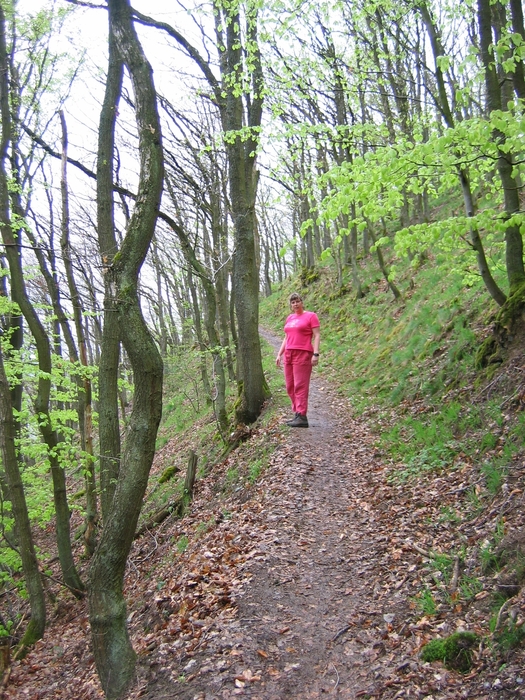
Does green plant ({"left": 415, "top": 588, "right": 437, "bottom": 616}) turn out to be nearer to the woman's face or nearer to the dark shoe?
the dark shoe

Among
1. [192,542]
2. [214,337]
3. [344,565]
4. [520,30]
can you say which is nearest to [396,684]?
Answer: [344,565]

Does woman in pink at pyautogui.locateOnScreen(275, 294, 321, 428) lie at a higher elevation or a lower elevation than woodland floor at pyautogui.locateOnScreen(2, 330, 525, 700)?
higher

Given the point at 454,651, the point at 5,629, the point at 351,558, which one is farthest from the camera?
the point at 5,629

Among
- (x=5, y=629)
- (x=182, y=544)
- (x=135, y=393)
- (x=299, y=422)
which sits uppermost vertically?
(x=135, y=393)

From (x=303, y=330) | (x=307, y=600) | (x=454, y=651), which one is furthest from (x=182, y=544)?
(x=454, y=651)

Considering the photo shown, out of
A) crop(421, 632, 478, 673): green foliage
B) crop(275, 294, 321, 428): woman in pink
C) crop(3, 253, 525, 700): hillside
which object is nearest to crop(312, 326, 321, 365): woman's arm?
crop(275, 294, 321, 428): woman in pink

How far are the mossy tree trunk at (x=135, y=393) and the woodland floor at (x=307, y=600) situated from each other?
0.39 m

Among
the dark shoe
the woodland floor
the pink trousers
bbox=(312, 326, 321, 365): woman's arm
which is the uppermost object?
bbox=(312, 326, 321, 365): woman's arm

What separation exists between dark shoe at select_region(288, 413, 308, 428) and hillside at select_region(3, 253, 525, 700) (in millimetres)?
264

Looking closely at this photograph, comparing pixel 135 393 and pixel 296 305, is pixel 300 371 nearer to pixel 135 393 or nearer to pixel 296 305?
pixel 296 305

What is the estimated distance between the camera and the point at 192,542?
6.87m

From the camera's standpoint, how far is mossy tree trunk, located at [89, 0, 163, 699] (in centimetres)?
405

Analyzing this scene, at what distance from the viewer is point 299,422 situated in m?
8.75

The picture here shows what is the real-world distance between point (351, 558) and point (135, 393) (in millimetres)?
2830
